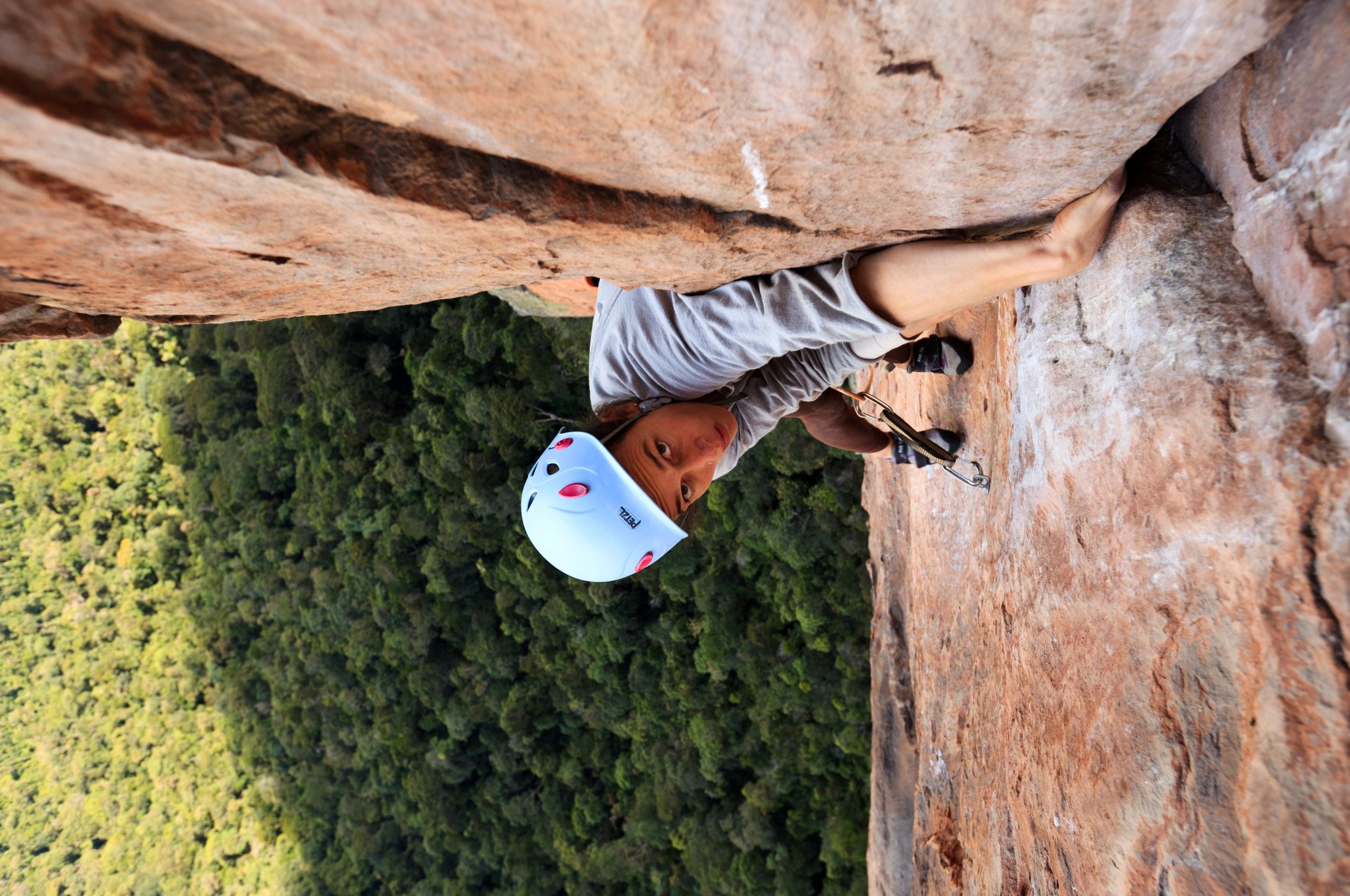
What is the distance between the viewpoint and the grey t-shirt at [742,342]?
6.61ft

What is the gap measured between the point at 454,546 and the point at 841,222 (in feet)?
33.7

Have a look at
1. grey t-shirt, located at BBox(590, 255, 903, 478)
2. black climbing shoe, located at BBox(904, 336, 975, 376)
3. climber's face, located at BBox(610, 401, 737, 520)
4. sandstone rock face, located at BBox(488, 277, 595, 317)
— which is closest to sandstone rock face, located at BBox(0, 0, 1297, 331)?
grey t-shirt, located at BBox(590, 255, 903, 478)

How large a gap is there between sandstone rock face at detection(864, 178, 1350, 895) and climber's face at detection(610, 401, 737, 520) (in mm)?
893

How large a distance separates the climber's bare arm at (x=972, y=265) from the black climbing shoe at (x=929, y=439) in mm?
1094

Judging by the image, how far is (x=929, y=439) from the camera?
3080mm

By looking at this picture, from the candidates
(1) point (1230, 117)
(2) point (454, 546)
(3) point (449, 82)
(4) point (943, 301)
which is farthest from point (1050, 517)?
(2) point (454, 546)

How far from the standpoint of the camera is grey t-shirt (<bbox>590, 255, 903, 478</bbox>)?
6.61 feet

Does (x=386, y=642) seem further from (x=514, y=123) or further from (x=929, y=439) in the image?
(x=514, y=123)

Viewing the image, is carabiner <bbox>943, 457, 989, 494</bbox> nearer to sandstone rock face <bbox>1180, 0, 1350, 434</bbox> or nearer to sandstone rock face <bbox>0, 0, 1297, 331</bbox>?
sandstone rock face <bbox>0, 0, 1297, 331</bbox>

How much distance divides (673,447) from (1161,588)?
1359 millimetres

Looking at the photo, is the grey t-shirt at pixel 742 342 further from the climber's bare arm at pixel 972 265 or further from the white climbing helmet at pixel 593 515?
the white climbing helmet at pixel 593 515

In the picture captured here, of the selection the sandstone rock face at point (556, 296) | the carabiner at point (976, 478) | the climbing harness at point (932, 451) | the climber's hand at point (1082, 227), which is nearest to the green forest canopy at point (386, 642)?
the sandstone rock face at point (556, 296)

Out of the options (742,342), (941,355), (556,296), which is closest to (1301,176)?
(742,342)

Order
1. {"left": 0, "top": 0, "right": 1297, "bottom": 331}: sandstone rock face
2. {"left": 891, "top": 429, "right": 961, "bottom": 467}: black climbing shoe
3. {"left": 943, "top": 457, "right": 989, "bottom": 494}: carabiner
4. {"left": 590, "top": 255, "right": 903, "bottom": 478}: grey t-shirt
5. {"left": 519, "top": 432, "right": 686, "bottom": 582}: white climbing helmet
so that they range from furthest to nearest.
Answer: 1. {"left": 891, "top": 429, "right": 961, "bottom": 467}: black climbing shoe
2. {"left": 943, "top": 457, "right": 989, "bottom": 494}: carabiner
3. {"left": 519, "top": 432, "right": 686, "bottom": 582}: white climbing helmet
4. {"left": 590, "top": 255, "right": 903, "bottom": 478}: grey t-shirt
5. {"left": 0, "top": 0, "right": 1297, "bottom": 331}: sandstone rock face
